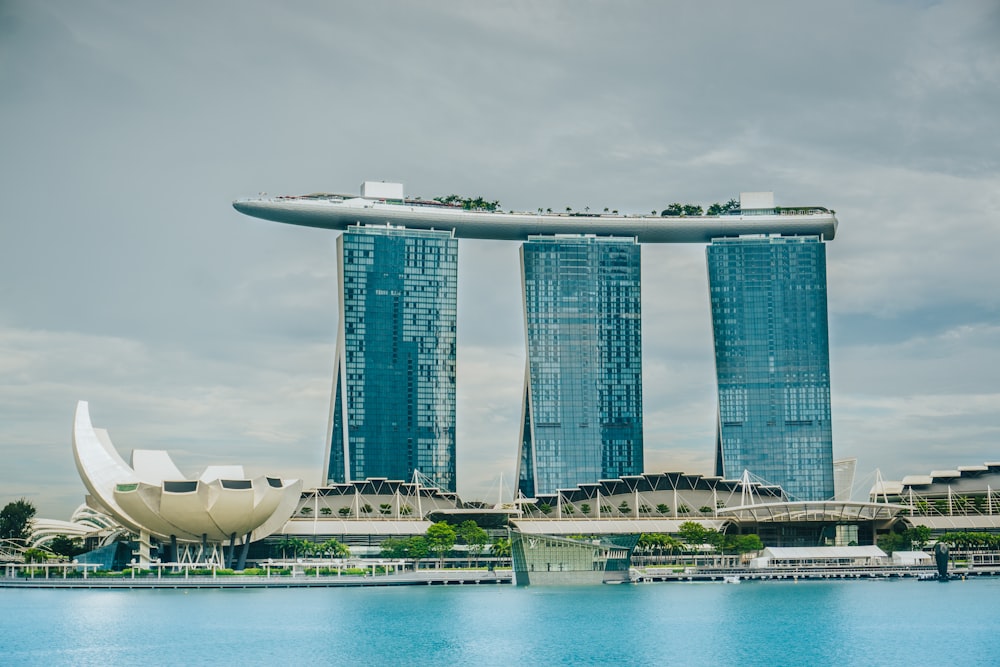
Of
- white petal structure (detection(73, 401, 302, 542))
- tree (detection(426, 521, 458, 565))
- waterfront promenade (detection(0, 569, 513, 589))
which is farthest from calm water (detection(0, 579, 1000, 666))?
tree (detection(426, 521, 458, 565))

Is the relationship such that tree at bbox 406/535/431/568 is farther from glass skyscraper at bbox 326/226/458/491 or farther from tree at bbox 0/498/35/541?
tree at bbox 0/498/35/541

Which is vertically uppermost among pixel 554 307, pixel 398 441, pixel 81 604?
pixel 554 307

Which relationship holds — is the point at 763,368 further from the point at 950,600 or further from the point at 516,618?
the point at 516,618

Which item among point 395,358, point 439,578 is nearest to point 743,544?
point 439,578

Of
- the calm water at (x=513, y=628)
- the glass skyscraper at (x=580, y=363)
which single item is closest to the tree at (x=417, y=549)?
the glass skyscraper at (x=580, y=363)

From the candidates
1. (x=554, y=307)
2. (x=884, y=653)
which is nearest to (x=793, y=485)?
(x=554, y=307)

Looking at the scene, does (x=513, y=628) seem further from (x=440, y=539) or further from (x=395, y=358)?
(x=395, y=358)

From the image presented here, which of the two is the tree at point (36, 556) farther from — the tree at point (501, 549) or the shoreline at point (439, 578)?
the tree at point (501, 549)
